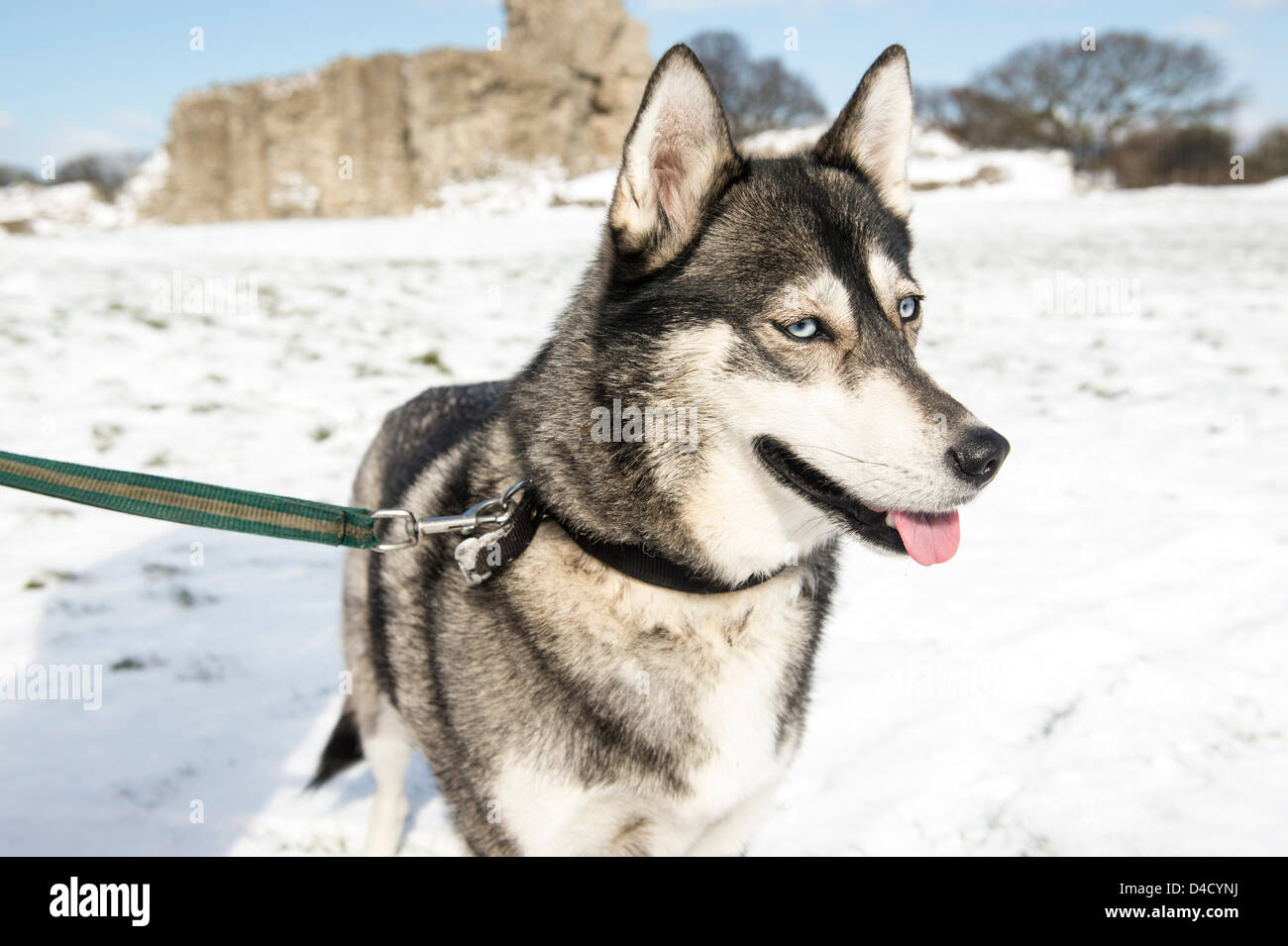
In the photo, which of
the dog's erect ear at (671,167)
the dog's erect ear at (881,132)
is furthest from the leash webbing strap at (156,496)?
the dog's erect ear at (881,132)

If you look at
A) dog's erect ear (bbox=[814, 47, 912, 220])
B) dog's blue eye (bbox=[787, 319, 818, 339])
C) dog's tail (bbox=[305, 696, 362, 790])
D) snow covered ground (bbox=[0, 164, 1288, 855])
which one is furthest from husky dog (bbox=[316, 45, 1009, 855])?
snow covered ground (bbox=[0, 164, 1288, 855])

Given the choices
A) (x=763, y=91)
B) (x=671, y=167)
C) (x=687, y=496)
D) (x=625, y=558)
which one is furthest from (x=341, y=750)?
(x=763, y=91)

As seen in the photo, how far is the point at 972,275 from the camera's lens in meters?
11.4

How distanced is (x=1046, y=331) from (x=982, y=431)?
7646 mm

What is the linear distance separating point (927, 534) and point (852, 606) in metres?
2.12

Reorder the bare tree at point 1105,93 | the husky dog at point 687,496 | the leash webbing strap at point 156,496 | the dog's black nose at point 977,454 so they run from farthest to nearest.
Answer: the bare tree at point 1105,93 < the husky dog at point 687,496 < the dog's black nose at point 977,454 < the leash webbing strap at point 156,496

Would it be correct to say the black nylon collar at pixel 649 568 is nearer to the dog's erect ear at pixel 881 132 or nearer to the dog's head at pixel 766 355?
the dog's head at pixel 766 355

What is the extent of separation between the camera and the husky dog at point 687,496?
6.20ft

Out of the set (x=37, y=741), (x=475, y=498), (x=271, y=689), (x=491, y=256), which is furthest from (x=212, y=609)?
(x=491, y=256)

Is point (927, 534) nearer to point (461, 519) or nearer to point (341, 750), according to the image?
point (461, 519)

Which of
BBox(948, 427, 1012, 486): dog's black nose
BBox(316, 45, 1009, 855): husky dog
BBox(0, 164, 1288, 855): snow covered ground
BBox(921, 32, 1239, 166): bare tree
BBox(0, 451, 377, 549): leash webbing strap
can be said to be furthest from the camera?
BBox(921, 32, 1239, 166): bare tree

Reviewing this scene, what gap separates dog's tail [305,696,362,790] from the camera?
284cm

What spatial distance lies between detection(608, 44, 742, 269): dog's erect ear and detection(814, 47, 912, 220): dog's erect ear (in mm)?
461

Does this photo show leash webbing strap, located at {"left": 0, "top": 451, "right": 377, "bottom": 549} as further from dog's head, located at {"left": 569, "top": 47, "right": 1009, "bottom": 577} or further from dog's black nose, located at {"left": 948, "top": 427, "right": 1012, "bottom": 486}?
dog's black nose, located at {"left": 948, "top": 427, "right": 1012, "bottom": 486}
